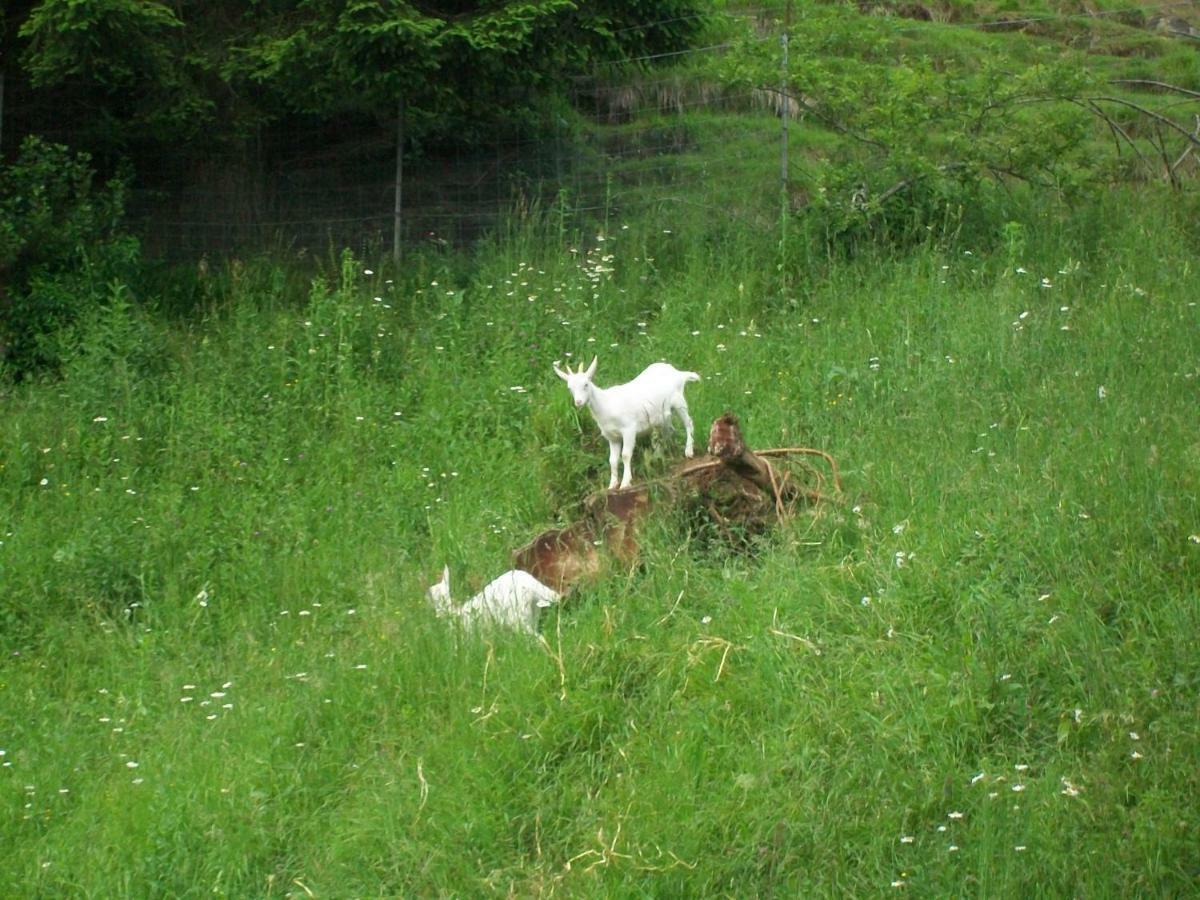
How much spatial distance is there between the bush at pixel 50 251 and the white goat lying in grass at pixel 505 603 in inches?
214

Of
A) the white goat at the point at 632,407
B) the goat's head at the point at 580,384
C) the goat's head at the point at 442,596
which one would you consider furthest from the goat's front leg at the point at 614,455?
the goat's head at the point at 442,596

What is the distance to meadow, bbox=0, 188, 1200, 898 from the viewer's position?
5863 mm

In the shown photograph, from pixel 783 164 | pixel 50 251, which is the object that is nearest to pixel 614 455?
pixel 783 164

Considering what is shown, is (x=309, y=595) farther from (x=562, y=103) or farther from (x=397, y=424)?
(x=562, y=103)

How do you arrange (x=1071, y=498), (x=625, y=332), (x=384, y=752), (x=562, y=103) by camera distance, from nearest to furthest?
(x=384, y=752) < (x=1071, y=498) < (x=625, y=332) < (x=562, y=103)

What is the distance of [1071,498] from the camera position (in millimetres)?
7207

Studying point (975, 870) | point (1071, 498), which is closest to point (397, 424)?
point (1071, 498)

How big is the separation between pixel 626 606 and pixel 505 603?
0.63m

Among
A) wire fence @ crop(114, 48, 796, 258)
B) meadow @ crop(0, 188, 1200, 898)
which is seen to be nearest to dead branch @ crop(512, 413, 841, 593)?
meadow @ crop(0, 188, 1200, 898)

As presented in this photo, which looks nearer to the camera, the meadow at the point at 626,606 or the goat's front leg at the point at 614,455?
the meadow at the point at 626,606

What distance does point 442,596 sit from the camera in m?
7.64

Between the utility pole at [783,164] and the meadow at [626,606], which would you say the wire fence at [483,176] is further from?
the meadow at [626,606]

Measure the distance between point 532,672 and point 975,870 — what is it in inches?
87.5

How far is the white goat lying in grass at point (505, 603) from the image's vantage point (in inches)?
288
